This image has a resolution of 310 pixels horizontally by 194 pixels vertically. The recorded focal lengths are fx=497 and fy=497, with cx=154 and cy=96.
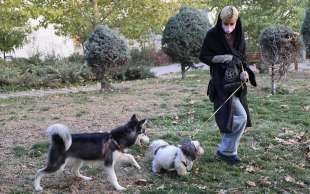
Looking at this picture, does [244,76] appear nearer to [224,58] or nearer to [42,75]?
[224,58]

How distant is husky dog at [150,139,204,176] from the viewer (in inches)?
220

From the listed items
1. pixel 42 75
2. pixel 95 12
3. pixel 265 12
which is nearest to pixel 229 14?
pixel 95 12

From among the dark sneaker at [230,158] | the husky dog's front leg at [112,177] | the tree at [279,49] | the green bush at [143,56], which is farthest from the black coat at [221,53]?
the green bush at [143,56]

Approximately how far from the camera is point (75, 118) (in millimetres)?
8867

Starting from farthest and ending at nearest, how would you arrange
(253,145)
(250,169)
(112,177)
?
(253,145), (250,169), (112,177)

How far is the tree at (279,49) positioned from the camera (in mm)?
11477

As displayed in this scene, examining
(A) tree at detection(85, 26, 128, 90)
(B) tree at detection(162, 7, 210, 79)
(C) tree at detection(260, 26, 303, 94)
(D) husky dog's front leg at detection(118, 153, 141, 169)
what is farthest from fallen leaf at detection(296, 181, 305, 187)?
(B) tree at detection(162, 7, 210, 79)

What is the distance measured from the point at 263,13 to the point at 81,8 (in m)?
6.96

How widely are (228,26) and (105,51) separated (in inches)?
244

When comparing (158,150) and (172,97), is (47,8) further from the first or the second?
(158,150)

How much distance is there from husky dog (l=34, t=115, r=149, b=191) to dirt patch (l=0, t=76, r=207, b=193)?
10.0 inches

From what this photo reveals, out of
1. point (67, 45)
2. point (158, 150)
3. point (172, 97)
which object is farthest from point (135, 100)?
point (67, 45)

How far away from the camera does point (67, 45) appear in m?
24.9

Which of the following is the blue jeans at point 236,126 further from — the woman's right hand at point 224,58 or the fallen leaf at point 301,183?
the fallen leaf at point 301,183
